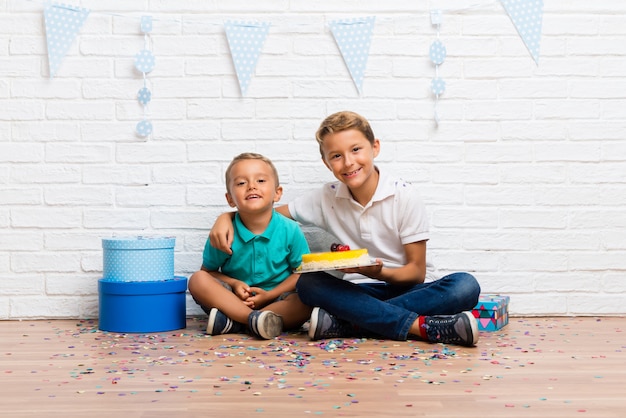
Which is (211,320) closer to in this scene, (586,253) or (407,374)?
(407,374)

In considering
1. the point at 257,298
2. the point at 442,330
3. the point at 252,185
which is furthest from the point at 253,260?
the point at 442,330

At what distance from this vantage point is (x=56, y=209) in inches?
109

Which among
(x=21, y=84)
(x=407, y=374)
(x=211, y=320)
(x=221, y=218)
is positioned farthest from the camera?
(x=21, y=84)

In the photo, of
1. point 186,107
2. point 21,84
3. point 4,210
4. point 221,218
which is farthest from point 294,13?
point 4,210

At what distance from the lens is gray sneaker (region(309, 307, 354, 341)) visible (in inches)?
90.6

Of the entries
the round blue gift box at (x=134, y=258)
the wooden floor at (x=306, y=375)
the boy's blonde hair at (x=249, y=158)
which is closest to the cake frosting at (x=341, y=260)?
the wooden floor at (x=306, y=375)

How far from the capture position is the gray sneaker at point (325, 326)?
7.55 ft

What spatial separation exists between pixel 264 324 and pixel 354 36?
1.09 m

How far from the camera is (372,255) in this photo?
2.56m

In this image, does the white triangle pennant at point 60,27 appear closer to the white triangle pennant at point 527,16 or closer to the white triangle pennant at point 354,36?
the white triangle pennant at point 354,36

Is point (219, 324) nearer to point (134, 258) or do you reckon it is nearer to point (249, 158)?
point (134, 258)

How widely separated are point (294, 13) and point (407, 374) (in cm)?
148

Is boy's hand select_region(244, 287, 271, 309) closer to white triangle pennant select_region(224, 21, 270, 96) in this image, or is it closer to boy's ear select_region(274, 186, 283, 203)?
boy's ear select_region(274, 186, 283, 203)

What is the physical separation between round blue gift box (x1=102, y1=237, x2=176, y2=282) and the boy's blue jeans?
18.5 inches
